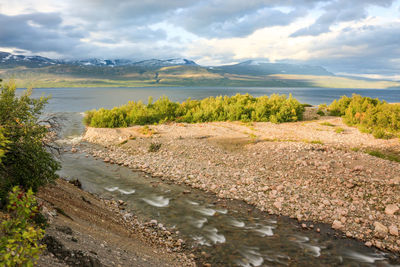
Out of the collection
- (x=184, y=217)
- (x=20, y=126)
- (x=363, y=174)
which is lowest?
(x=184, y=217)

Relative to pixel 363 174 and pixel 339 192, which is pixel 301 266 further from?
pixel 363 174

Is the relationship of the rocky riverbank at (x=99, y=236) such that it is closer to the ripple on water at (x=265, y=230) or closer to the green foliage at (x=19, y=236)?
the green foliage at (x=19, y=236)

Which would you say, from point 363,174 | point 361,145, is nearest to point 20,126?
point 363,174

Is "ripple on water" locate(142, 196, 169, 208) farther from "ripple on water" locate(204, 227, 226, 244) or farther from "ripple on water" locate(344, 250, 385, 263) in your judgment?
"ripple on water" locate(344, 250, 385, 263)

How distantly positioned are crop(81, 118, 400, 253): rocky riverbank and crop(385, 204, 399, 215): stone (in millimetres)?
45

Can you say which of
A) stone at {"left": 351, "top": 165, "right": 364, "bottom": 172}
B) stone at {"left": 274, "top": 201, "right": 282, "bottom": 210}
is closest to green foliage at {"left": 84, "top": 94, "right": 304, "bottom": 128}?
stone at {"left": 351, "top": 165, "right": 364, "bottom": 172}

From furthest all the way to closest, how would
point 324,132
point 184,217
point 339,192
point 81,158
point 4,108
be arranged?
point 324,132 < point 81,158 < point 339,192 < point 184,217 < point 4,108

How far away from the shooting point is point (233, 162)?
1923cm

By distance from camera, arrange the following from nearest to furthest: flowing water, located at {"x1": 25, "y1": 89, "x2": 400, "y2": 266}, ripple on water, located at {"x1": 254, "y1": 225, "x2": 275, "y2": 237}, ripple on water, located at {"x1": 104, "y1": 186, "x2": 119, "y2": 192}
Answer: flowing water, located at {"x1": 25, "y1": 89, "x2": 400, "y2": 266} → ripple on water, located at {"x1": 254, "y1": 225, "x2": 275, "y2": 237} → ripple on water, located at {"x1": 104, "y1": 186, "x2": 119, "y2": 192}

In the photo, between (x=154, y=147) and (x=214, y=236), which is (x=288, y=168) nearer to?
(x=214, y=236)

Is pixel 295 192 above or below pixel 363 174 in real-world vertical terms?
below

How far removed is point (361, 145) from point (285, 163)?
907 cm

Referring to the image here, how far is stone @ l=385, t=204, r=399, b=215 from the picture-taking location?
1202cm

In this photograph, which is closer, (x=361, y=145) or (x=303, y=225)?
(x=303, y=225)
